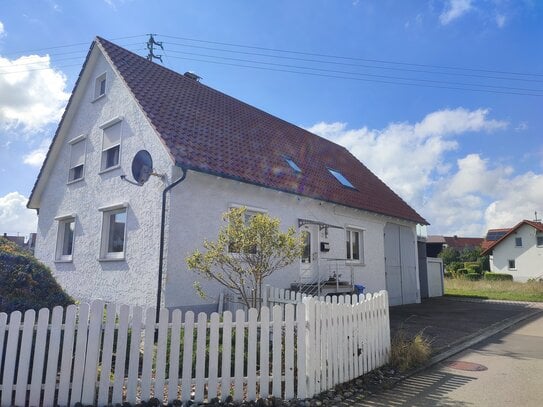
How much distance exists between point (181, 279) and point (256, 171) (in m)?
3.74

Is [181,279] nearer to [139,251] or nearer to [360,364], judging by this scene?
[139,251]

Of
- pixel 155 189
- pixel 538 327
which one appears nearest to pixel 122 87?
pixel 155 189

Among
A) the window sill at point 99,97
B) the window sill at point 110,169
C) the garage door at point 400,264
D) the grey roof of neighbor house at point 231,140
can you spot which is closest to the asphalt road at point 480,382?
the grey roof of neighbor house at point 231,140

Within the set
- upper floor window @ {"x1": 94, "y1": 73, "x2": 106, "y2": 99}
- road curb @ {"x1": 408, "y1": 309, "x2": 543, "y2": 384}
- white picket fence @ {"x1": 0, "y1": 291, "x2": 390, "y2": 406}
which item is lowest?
road curb @ {"x1": 408, "y1": 309, "x2": 543, "y2": 384}

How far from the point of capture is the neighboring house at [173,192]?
9539mm

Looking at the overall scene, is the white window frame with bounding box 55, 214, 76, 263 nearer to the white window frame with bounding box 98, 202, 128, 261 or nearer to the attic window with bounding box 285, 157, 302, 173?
the white window frame with bounding box 98, 202, 128, 261

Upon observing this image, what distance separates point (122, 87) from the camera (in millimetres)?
11789

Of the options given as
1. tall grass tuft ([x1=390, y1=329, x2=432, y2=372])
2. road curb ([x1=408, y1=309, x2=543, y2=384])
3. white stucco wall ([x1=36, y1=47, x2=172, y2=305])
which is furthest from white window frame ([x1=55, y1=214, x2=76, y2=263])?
road curb ([x1=408, y1=309, x2=543, y2=384])

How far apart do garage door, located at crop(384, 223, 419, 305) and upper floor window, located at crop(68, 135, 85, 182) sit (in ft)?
39.5

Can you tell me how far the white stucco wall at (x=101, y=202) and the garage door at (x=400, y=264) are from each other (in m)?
10.6

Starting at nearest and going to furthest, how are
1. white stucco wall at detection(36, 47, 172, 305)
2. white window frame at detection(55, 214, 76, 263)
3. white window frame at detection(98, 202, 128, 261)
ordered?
1. white stucco wall at detection(36, 47, 172, 305)
2. white window frame at detection(98, 202, 128, 261)
3. white window frame at detection(55, 214, 76, 263)

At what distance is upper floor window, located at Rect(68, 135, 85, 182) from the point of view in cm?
1325

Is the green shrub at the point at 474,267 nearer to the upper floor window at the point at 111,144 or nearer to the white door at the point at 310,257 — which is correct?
the white door at the point at 310,257

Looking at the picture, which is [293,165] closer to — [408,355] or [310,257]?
[310,257]
